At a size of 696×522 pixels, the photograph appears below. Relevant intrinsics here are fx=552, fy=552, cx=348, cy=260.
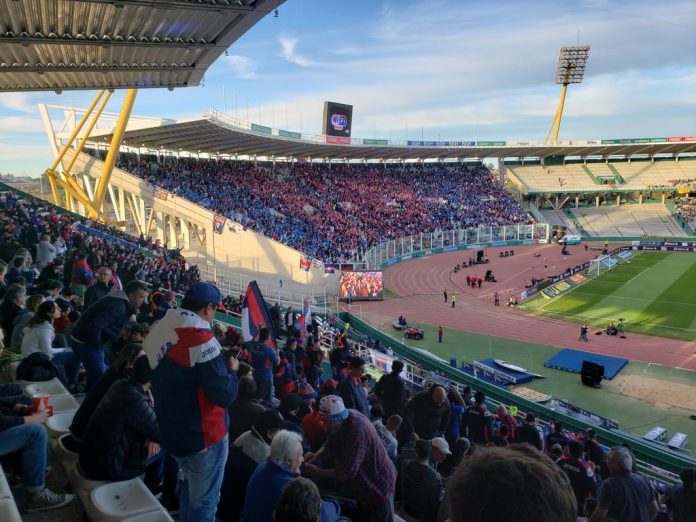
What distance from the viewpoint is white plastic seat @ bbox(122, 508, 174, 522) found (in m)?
3.64

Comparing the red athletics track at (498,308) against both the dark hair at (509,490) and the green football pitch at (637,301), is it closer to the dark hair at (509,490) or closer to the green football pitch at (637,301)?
the green football pitch at (637,301)

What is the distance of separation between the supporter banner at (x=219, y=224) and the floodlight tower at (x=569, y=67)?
53942mm

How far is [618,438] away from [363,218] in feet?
129

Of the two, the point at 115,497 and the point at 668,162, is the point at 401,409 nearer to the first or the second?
the point at 115,497

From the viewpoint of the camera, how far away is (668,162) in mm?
71750

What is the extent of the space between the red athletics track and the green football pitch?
147 centimetres

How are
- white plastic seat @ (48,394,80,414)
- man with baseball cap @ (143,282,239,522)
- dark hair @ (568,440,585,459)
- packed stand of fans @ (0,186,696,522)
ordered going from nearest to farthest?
1. packed stand of fans @ (0,186,696,522)
2. man with baseball cap @ (143,282,239,522)
3. white plastic seat @ (48,394,80,414)
4. dark hair @ (568,440,585,459)

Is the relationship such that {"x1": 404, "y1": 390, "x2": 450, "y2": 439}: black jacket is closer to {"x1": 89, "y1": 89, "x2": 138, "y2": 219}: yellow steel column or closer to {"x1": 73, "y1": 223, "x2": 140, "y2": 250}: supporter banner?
{"x1": 73, "y1": 223, "x2": 140, "y2": 250}: supporter banner

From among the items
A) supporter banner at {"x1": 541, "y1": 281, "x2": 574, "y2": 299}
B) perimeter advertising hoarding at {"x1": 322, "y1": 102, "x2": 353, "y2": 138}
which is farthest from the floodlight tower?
supporter banner at {"x1": 541, "y1": 281, "x2": 574, "y2": 299}

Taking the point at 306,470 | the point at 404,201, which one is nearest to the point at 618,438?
the point at 306,470

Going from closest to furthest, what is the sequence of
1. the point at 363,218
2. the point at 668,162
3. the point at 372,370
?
the point at 372,370
the point at 363,218
the point at 668,162

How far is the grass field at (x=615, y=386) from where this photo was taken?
54.7 feet

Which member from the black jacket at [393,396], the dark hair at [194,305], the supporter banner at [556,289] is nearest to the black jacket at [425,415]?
the black jacket at [393,396]

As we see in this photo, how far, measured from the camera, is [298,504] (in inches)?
99.3
